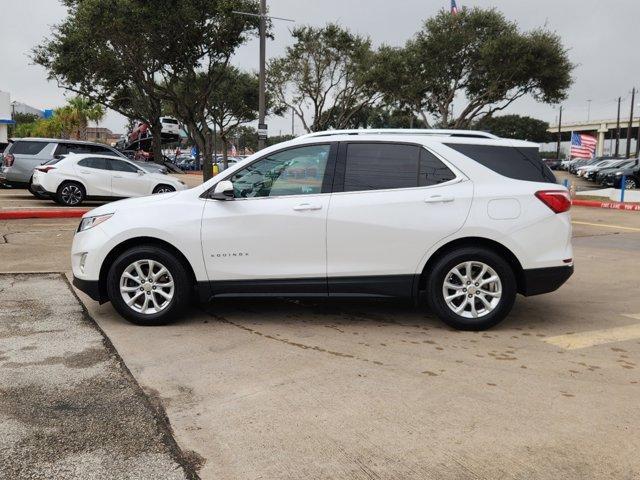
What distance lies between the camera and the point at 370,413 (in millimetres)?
3605

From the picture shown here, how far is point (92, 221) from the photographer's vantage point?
18.3ft

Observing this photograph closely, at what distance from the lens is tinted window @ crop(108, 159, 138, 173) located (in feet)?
53.7

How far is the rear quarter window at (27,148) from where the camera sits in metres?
18.4

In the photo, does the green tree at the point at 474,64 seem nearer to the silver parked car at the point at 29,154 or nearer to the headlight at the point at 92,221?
the silver parked car at the point at 29,154

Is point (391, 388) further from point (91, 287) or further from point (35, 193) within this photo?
point (35, 193)

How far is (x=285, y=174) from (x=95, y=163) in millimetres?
12265

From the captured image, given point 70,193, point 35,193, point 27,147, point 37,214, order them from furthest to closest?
point 27,147, point 35,193, point 70,193, point 37,214

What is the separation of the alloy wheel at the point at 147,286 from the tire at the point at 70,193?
11.7 meters

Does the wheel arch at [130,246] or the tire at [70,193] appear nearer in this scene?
the wheel arch at [130,246]

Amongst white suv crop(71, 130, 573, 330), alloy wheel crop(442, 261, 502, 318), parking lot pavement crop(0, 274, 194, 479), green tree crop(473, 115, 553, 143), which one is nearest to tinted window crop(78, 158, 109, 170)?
parking lot pavement crop(0, 274, 194, 479)

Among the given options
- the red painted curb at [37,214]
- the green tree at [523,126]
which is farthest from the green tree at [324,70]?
the green tree at [523,126]

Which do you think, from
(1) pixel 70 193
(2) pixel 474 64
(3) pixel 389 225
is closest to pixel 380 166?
(3) pixel 389 225

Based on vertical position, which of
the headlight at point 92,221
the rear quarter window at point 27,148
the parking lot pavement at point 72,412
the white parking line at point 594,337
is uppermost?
the rear quarter window at point 27,148

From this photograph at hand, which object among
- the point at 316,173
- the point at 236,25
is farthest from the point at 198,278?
the point at 236,25
